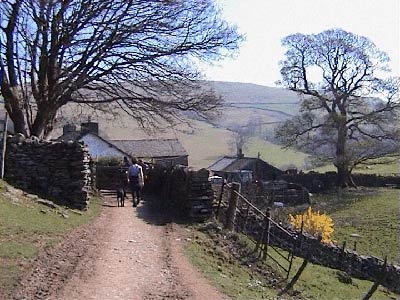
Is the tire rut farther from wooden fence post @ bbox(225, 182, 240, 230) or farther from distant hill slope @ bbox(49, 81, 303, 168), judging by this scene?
distant hill slope @ bbox(49, 81, 303, 168)

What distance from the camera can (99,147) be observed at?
140ft

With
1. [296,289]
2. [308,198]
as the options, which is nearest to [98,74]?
[296,289]

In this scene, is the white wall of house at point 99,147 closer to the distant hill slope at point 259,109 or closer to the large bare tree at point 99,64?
the large bare tree at point 99,64

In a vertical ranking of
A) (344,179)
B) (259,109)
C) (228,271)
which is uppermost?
(259,109)

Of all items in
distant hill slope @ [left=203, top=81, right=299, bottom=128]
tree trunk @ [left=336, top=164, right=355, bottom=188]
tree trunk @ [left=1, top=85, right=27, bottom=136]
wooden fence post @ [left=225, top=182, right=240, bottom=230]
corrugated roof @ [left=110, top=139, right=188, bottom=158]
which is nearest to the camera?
wooden fence post @ [left=225, top=182, right=240, bottom=230]

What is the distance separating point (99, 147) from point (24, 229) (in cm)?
3120

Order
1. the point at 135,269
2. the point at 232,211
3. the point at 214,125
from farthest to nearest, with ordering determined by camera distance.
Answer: the point at 214,125
the point at 232,211
the point at 135,269

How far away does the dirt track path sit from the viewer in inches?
353

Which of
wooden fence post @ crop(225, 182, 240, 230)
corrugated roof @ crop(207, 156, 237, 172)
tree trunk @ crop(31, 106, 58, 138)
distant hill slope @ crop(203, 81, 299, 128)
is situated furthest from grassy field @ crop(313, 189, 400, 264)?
distant hill slope @ crop(203, 81, 299, 128)

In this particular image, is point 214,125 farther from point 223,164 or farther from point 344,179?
point 223,164

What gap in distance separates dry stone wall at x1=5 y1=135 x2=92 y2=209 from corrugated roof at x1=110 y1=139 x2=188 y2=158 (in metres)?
38.5

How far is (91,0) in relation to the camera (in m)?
20.0

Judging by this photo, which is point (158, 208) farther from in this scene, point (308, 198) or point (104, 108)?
point (308, 198)

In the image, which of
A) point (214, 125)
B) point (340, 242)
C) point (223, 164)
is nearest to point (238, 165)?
point (223, 164)
